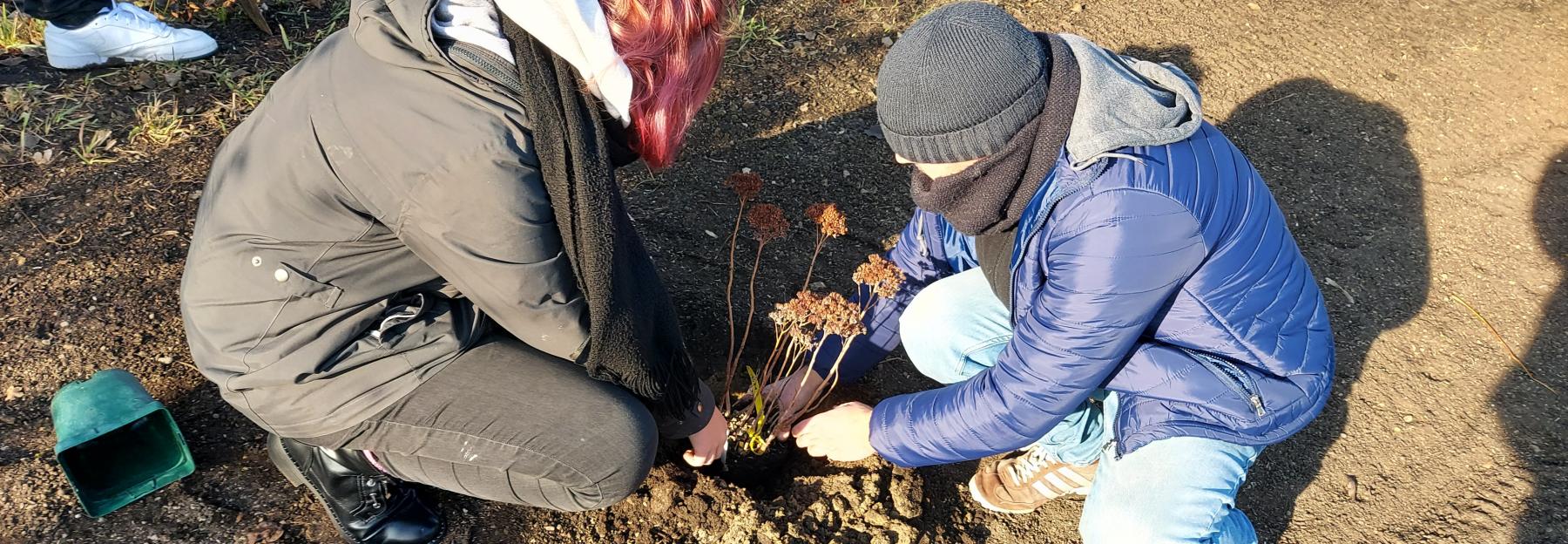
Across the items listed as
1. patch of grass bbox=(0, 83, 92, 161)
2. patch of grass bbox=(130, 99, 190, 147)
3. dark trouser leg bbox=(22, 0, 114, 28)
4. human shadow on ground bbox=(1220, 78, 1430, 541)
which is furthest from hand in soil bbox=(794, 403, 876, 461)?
dark trouser leg bbox=(22, 0, 114, 28)

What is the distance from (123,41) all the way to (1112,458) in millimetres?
3593

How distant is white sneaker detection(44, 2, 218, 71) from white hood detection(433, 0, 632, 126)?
8.13 feet

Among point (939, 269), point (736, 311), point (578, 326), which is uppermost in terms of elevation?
point (578, 326)

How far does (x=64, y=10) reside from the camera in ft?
10.8

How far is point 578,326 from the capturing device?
77.6 inches

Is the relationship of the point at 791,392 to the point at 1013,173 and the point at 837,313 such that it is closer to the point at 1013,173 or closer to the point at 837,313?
the point at 837,313

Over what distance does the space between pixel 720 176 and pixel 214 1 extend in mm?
2250

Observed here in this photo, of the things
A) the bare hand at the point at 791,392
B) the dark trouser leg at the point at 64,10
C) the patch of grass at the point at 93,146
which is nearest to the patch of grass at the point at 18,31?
the dark trouser leg at the point at 64,10

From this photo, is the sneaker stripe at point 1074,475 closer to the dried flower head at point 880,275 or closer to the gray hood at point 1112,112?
the dried flower head at point 880,275

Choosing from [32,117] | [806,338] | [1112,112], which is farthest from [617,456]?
[32,117]

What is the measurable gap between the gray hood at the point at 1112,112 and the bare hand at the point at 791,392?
3.53 feet

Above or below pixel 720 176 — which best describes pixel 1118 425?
above

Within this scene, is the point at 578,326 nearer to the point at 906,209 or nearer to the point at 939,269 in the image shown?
the point at 939,269

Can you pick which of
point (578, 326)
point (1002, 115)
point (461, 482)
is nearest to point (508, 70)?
point (578, 326)
